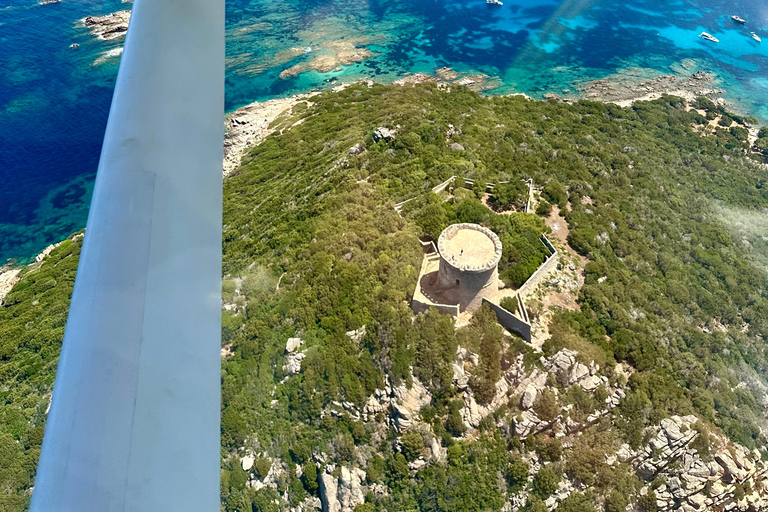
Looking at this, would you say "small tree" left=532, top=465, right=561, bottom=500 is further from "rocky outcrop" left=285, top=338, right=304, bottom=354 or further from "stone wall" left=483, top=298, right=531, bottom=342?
A: "rocky outcrop" left=285, top=338, right=304, bottom=354

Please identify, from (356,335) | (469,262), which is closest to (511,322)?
(469,262)

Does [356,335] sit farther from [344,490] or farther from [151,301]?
[151,301]

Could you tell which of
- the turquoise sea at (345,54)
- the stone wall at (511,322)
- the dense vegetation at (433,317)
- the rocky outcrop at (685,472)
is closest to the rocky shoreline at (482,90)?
the turquoise sea at (345,54)

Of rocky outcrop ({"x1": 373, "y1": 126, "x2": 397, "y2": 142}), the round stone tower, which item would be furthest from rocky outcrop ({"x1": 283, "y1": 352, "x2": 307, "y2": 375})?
rocky outcrop ({"x1": 373, "y1": 126, "x2": 397, "y2": 142})

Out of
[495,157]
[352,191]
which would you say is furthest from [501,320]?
[495,157]

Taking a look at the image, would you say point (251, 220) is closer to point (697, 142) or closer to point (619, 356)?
point (619, 356)

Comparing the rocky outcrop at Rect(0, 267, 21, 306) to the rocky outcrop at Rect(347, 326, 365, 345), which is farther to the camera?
the rocky outcrop at Rect(0, 267, 21, 306)

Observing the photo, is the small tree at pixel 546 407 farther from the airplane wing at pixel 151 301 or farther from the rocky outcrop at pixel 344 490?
the airplane wing at pixel 151 301
